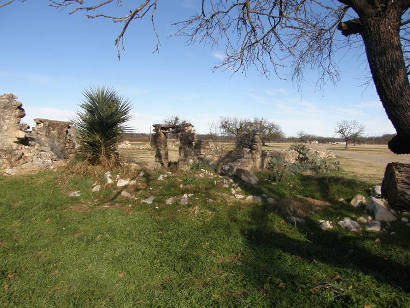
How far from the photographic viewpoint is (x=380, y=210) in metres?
5.75

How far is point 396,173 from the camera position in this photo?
8.19 ft

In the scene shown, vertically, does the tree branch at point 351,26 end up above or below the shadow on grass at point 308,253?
above

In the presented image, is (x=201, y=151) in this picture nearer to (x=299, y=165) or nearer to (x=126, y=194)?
(x=299, y=165)

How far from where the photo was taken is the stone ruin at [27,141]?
10.6 metres

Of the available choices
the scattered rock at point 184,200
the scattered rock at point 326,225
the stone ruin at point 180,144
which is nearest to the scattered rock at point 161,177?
the scattered rock at point 184,200

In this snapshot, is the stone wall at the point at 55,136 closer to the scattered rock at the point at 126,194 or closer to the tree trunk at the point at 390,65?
the scattered rock at the point at 126,194

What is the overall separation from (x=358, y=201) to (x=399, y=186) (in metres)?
4.79

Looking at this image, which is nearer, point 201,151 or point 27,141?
point 27,141

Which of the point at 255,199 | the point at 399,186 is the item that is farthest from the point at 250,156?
the point at 399,186

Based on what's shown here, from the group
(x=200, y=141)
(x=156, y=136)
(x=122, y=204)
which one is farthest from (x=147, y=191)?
(x=200, y=141)

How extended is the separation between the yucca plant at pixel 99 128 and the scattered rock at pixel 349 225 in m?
7.54

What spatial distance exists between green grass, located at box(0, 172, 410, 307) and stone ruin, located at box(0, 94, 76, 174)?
446 cm

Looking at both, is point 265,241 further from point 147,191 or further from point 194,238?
point 147,191

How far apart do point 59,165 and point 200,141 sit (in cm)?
695
